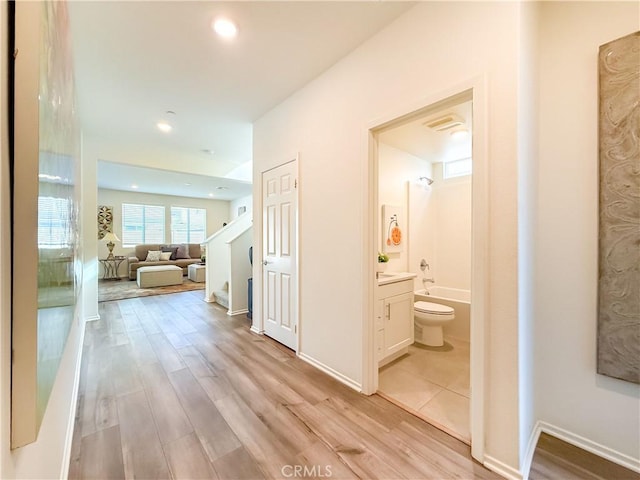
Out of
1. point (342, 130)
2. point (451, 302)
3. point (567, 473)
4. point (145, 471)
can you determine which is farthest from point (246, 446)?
point (451, 302)

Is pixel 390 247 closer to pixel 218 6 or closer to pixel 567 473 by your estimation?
pixel 567 473

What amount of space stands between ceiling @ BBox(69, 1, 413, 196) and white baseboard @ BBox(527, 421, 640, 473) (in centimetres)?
279

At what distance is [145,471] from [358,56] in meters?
2.95

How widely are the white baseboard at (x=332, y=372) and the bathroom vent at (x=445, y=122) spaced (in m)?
2.52

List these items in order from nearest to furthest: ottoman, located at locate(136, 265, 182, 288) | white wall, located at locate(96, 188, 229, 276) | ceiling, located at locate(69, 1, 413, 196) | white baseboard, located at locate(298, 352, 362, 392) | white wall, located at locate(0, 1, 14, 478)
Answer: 1. white wall, located at locate(0, 1, 14, 478)
2. ceiling, located at locate(69, 1, 413, 196)
3. white baseboard, located at locate(298, 352, 362, 392)
4. ottoman, located at locate(136, 265, 182, 288)
5. white wall, located at locate(96, 188, 229, 276)

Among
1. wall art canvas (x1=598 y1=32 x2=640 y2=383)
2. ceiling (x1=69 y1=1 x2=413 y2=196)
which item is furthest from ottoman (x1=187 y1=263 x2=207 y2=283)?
wall art canvas (x1=598 y1=32 x2=640 y2=383)

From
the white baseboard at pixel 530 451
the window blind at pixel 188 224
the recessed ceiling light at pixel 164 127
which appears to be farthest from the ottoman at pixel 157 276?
the white baseboard at pixel 530 451

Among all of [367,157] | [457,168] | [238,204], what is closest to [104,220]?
[238,204]

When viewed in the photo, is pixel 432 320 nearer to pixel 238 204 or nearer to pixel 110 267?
pixel 238 204

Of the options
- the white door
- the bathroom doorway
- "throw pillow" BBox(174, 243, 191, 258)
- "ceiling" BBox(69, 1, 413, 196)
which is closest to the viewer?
the bathroom doorway

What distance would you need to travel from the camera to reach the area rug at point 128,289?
5.35 metres

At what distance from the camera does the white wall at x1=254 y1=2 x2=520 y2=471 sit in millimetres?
1333

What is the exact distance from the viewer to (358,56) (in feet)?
6.75

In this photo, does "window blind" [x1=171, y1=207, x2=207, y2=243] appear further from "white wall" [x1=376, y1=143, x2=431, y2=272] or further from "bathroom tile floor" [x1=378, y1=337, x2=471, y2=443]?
"bathroom tile floor" [x1=378, y1=337, x2=471, y2=443]
